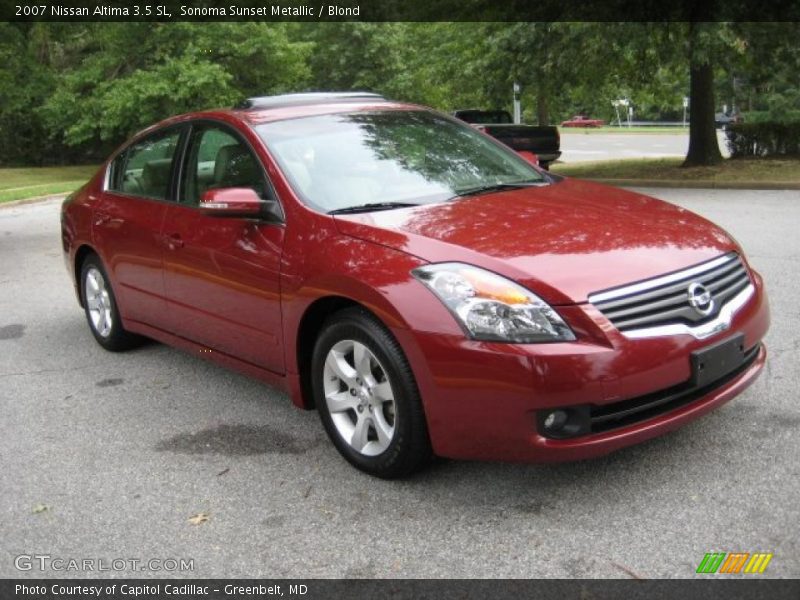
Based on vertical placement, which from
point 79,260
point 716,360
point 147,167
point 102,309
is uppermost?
point 147,167

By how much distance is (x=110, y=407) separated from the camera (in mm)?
4871

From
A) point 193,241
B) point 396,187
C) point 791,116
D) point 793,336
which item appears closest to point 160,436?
point 193,241

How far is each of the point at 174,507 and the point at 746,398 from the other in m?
2.84

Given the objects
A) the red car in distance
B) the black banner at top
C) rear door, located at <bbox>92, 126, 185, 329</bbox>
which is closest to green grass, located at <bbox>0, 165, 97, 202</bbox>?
the black banner at top

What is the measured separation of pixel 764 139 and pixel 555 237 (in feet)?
55.2

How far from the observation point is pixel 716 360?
335 centimetres

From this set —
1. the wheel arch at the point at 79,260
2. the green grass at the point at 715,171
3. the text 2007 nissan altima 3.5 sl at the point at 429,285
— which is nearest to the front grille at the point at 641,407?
the text 2007 nissan altima 3.5 sl at the point at 429,285

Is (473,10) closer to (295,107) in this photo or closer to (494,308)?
(295,107)

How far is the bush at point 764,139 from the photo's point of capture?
18.2 m

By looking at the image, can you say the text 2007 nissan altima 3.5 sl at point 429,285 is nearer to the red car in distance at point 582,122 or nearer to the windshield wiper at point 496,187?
the windshield wiper at point 496,187

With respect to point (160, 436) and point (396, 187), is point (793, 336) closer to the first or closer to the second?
point (396, 187)

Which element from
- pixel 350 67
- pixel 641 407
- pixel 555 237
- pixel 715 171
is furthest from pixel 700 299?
pixel 350 67
